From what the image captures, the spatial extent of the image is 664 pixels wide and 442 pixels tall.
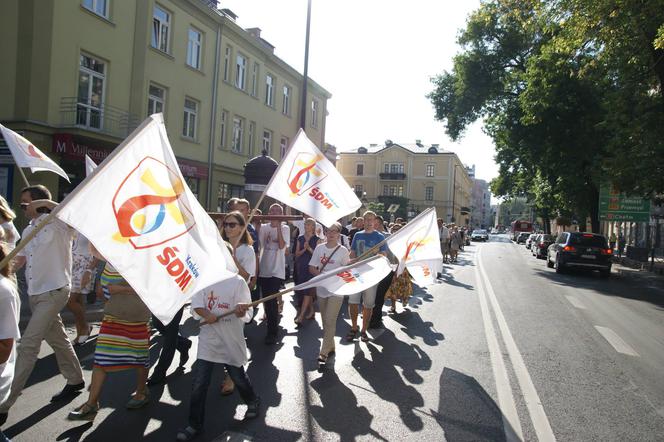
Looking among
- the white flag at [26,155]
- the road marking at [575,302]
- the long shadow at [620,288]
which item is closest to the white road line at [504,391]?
the road marking at [575,302]

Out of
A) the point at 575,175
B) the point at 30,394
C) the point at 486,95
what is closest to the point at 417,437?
the point at 30,394

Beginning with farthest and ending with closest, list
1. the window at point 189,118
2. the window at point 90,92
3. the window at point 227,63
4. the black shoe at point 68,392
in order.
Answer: the window at point 227,63 < the window at point 189,118 < the window at point 90,92 < the black shoe at point 68,392

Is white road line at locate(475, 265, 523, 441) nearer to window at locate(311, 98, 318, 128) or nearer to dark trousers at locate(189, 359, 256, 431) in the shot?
dark trousers at locate(189, 359, 256, 431)

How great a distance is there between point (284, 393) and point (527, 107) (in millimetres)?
21364

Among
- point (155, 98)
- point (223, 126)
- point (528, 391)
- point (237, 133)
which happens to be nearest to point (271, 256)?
point (528, 391)

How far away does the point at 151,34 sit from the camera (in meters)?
19.8

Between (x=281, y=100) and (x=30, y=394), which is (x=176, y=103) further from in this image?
(x=30, y=394)

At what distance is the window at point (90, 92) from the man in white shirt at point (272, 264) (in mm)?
12239

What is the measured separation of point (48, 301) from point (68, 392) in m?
0.87

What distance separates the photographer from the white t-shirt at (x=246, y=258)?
4.97 m

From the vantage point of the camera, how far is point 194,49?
74.8 ft

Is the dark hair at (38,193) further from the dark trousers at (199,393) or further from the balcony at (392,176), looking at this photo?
the balcony at (392,176)

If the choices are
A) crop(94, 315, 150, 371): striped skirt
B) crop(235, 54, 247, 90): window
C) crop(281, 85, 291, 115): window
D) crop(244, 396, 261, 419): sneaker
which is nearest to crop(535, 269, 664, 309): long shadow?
crop(244, 396, 261, 419): sneaker

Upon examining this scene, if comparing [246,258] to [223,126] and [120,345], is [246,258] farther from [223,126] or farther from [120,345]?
[223,126]
